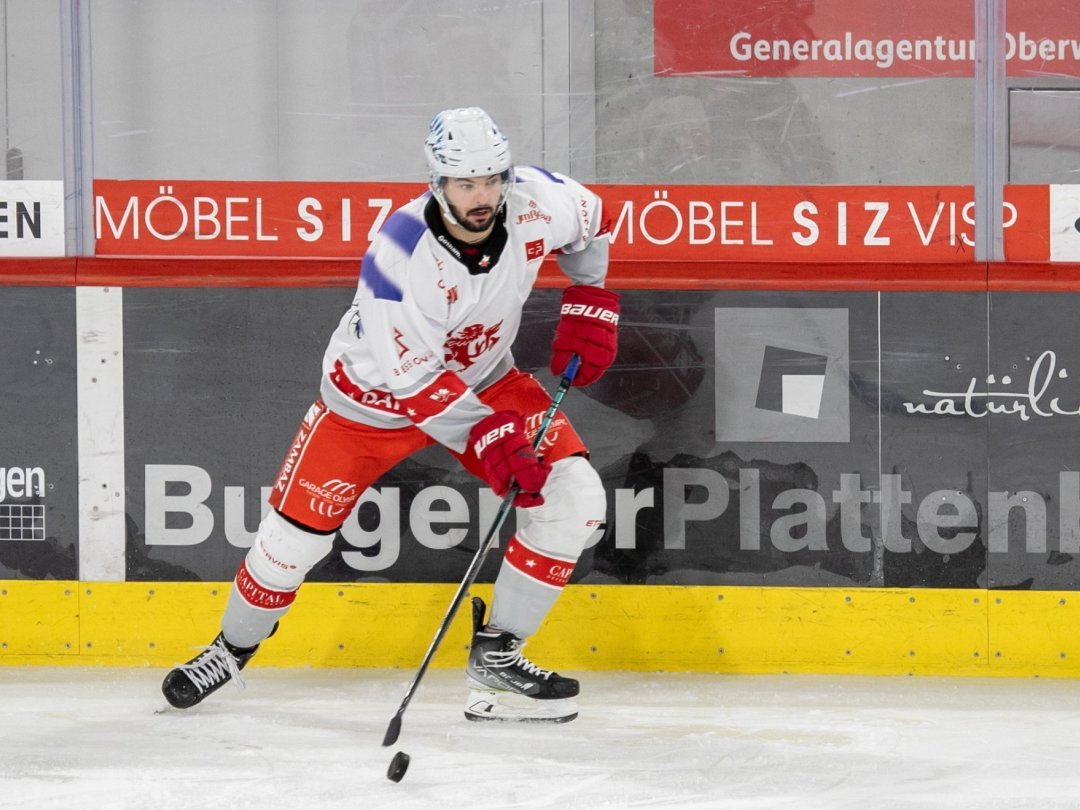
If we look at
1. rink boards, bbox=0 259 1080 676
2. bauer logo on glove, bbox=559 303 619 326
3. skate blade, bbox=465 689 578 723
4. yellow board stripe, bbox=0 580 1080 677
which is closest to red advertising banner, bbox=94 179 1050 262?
rink boards, bbox=0 259 1080 676

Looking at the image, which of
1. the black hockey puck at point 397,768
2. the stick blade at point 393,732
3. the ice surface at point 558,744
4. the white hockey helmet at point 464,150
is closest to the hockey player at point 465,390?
the white hockey helmet at point 464,150

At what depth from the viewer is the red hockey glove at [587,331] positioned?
2912 millimetres

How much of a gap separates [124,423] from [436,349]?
40.0 inches

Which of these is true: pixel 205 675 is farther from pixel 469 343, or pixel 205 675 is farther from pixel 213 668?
pixel 469 343

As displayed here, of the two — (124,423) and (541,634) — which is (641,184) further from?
(124,423)

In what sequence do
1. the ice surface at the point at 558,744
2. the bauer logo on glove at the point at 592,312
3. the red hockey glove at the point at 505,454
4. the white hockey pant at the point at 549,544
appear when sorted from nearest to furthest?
the ice surface at the point at 558,744
the red hockey glove at the point at 505,454
the white hockey pant at the point at 549,544
the bauer logo on glove at the point at 592,312

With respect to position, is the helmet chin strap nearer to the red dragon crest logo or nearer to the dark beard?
the dark beard

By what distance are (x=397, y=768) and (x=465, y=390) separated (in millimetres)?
723

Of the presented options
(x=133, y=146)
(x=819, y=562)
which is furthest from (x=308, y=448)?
(x=819, y=562)

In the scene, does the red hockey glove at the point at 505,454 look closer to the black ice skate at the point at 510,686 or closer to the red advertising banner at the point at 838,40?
the black ice skate at the point at 510,686

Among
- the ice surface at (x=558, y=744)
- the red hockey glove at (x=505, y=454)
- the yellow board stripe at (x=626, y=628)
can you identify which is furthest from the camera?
the yellow board stripe at (x=626, y=628)

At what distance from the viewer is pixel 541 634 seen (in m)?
3.28

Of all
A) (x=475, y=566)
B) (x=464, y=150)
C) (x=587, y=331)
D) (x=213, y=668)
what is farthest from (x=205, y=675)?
(x=464, y=150)

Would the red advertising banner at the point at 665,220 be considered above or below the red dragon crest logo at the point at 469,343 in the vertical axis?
above
